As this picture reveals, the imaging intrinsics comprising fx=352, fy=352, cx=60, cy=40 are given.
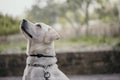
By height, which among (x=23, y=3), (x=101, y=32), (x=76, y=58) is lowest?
(x=76, y=58)

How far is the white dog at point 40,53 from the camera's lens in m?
2.32

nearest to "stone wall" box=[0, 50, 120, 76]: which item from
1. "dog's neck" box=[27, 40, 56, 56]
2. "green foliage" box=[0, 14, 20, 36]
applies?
"green foliage" box=[0, 14, 20, 36]

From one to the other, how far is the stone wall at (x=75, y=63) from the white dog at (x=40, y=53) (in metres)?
2.69

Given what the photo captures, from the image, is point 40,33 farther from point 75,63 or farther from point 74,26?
point 74,26

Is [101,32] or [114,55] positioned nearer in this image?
[114,55]

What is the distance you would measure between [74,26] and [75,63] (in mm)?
713

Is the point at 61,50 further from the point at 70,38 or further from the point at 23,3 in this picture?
the point at 23,3

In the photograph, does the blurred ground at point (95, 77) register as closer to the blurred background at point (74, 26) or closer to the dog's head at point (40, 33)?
the blurred background at point (74, 26)

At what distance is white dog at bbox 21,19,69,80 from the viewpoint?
232 centimetres

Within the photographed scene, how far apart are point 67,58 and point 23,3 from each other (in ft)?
3.29

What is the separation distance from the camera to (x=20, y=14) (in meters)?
5.18

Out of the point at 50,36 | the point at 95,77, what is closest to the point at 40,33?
the point at 50,36

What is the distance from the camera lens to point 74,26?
218 inches

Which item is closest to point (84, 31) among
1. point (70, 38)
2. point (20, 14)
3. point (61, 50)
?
point (70, 38)
